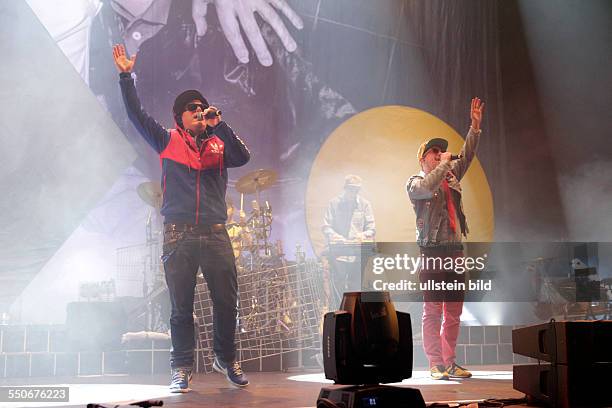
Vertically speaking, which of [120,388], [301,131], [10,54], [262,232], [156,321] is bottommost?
[120,388]

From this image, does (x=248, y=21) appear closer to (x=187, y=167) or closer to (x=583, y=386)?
(x=187, y=167)

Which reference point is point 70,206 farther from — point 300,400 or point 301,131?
point 300,400

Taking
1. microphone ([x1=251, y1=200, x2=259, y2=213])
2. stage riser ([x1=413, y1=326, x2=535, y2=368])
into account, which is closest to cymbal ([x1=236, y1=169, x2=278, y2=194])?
microphone ([x1=251, y1=200, x2=259, y2=213])

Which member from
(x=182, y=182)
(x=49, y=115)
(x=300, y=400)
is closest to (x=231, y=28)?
(x=49, y=115)

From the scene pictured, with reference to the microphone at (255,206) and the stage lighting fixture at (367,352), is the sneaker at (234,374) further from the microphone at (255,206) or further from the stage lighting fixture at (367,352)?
the stage lighting fixture at (367,352)

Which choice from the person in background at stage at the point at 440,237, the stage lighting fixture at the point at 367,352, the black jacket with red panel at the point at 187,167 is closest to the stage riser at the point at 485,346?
the person in background at stage at the point at 440,237

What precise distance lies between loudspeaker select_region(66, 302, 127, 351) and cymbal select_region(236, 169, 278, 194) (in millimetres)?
1174

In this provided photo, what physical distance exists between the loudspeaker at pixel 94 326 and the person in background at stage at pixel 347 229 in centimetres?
151

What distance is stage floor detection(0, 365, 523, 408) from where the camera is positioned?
319 cm

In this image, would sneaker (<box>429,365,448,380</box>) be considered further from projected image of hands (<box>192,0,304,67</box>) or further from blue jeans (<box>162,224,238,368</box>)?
projected image of hands (<box>192,0,304,67</box>)

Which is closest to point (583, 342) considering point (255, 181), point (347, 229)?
point (347, 229)

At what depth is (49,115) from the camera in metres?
4.92

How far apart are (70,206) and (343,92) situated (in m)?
2.12

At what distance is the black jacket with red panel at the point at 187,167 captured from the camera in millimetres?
3926
